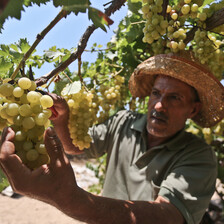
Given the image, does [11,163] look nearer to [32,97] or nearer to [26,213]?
[32,97]

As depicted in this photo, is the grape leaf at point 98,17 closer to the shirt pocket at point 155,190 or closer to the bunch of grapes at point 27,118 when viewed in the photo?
the bunch of grapes at point 27,118

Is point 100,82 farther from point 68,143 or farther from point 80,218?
point 80,218

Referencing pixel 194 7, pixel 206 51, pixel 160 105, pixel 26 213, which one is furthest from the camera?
pixel 26 213

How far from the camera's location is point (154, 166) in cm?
201

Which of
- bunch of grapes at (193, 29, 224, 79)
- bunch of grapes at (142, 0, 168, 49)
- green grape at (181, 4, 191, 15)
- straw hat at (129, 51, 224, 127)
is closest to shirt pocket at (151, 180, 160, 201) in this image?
straw hat at (129, 51, 224, 127)

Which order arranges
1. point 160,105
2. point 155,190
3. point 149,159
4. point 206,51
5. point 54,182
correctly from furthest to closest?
point 149,159
point 160,105
point 155,190
point 206,51
point 54,182

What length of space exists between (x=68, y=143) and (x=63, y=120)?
33 cm

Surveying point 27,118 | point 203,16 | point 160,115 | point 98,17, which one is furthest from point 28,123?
point 160,115

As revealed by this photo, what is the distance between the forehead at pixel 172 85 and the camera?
1990mm

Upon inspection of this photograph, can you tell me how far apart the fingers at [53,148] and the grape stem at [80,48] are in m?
0.31

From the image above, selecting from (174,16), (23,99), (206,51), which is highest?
(174,16)

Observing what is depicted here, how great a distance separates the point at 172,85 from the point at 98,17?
4.81 feet

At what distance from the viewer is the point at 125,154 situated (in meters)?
2.31

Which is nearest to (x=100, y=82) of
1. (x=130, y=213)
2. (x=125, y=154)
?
(x=125, y=154)
